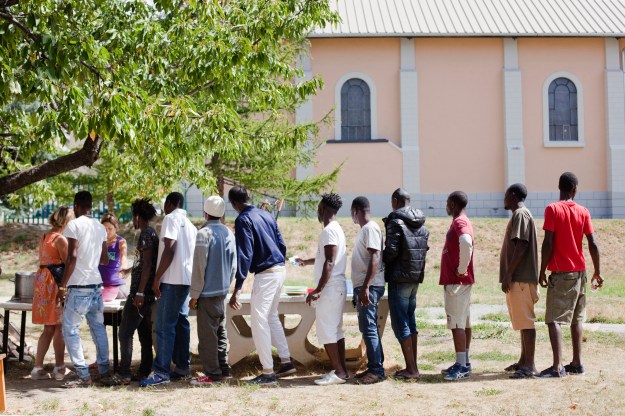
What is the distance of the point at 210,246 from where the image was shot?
875cm

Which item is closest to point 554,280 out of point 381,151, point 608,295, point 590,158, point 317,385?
point 317,385

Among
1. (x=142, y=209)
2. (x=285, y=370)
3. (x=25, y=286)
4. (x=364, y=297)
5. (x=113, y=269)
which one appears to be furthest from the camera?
(x=113, y=269)

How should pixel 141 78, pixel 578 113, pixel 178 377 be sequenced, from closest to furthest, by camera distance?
pixel 178 377 → pixel 141 78 → pixel 578 113

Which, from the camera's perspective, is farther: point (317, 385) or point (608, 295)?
point (608, 295)

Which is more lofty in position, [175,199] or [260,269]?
[175,199]

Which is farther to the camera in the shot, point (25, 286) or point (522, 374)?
point (25, 286)

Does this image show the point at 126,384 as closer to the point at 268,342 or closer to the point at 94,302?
the point at 94,302

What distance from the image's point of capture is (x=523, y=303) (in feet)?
28.7

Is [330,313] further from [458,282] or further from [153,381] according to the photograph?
[153,381]

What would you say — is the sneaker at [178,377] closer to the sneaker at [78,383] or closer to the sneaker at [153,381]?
the sneaker at [153,381]

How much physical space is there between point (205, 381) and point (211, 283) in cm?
100

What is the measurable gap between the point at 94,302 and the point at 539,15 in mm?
26011

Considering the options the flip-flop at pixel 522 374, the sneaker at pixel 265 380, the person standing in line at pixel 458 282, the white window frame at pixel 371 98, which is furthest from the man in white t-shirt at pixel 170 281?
the white window frame at pixel 371 98

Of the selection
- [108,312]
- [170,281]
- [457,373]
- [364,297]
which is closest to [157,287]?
→ [170,281]
